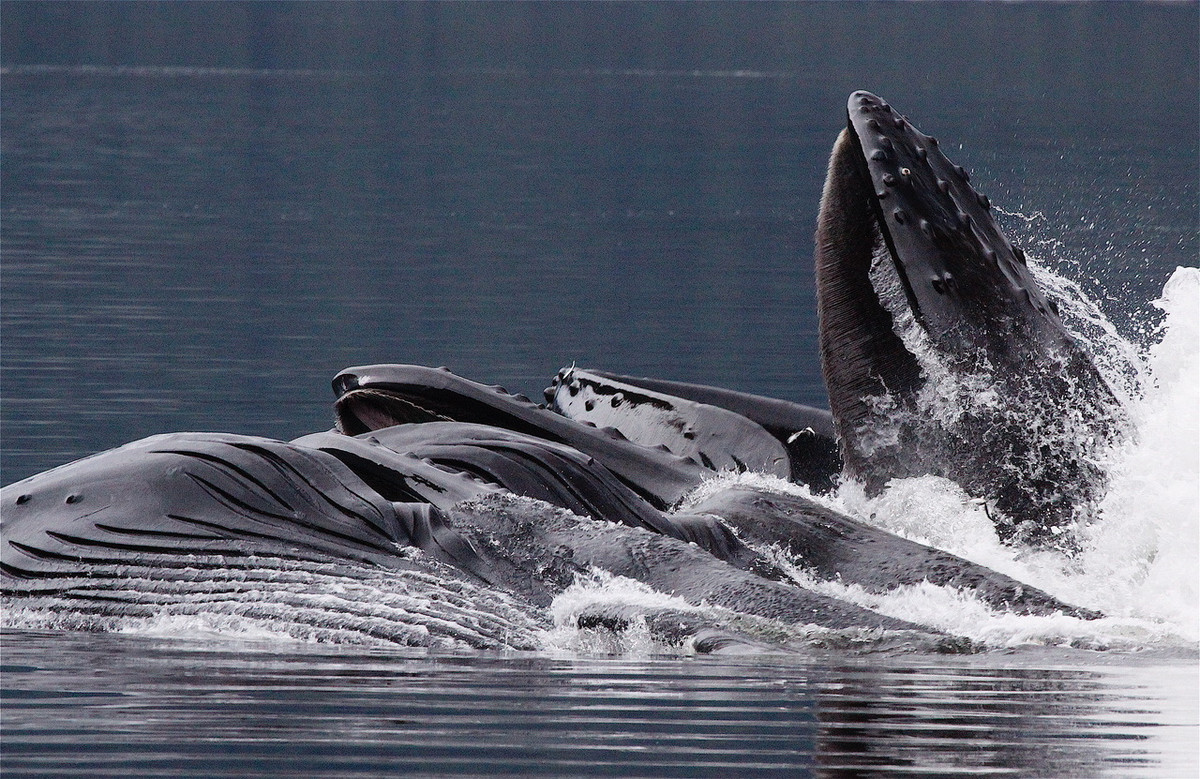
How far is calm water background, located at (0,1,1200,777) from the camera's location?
7.53m

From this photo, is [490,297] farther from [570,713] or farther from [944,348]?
[570,713]

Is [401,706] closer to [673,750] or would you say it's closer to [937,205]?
[673,750]

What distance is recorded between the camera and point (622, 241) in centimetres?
3653

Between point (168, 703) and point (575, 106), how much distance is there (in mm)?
73964

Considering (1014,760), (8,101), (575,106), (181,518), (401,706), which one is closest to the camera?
(1014,760)

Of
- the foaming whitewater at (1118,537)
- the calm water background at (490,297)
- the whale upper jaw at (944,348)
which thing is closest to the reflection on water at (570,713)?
the calm water background at (490,297)

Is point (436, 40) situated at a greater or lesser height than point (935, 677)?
greater

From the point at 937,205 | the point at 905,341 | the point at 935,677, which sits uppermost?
the point at 937,205

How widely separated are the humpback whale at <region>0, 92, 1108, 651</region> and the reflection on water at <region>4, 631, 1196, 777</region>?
33 cm

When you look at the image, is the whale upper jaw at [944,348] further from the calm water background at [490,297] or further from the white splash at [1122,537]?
the calm water background at [490,297]

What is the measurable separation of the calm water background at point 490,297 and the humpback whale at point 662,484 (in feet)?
1.20

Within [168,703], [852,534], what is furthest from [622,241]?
[168,703]

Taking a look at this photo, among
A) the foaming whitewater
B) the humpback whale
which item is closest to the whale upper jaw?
the humpback whale

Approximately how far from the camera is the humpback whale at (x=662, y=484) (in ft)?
30.5
